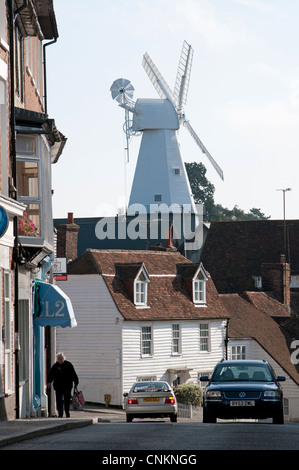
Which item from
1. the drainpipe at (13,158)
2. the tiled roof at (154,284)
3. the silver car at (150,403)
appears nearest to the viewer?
the drainpipe at (13,158)

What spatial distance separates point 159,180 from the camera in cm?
8812

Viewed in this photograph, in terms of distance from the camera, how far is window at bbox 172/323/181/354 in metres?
53.4

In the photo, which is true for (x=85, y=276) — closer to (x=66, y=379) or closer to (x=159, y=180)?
(x=66, y=379)

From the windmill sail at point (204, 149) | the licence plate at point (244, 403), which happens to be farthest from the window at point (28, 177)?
the windmill sail at point (204, 149)

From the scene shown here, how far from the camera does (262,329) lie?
59062 millimetres

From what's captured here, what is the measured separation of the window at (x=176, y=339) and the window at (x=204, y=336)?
6.92 ft

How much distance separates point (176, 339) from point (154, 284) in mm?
3555

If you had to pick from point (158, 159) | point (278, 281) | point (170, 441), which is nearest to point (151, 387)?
point (170, 441)

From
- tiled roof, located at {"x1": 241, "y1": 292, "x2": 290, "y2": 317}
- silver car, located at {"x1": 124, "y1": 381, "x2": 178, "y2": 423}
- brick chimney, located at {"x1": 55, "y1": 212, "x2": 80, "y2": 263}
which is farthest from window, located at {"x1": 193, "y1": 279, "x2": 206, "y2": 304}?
silver car, located at {"x1": 124, "y1": 381, "x2": 178, "y2": 423}

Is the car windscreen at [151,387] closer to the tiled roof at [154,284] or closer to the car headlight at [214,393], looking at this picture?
the car headlight at [214,393]

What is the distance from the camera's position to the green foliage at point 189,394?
49.6m

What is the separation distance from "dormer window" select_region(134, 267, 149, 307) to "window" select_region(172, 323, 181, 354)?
2.43 meters

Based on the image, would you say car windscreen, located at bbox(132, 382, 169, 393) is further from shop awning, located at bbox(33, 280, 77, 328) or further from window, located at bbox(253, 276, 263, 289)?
window, located at bbox(253, 276, 263, 289)
